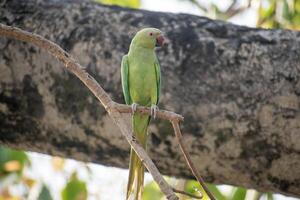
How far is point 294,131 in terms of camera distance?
1.91 m

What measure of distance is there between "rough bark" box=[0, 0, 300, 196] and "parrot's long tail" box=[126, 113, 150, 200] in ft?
0.53

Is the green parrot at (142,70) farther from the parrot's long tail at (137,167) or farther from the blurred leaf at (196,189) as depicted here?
the blurred leaf at (196,189)

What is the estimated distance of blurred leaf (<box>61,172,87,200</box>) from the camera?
2.76 metres

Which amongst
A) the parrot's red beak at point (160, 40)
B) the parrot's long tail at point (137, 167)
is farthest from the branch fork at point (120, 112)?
the parrot's red beak at point (160, 40)

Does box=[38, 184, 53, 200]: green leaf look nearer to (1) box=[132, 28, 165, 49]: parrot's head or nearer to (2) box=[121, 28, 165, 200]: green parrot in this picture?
(2) box=[121, 28, 165, 200]: green parrot

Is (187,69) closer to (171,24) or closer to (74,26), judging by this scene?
(171,24)

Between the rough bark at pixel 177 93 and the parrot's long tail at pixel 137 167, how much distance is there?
162 millimetres

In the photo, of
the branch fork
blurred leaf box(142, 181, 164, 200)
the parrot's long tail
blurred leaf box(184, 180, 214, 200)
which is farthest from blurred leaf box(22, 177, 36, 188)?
the branch fork

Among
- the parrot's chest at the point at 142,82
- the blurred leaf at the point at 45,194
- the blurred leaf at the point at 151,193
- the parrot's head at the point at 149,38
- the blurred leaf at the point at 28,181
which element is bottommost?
the blurred leaf at the point at 28,181

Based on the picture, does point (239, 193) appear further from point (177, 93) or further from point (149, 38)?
point (149, 38)

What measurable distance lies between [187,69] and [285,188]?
52 cm

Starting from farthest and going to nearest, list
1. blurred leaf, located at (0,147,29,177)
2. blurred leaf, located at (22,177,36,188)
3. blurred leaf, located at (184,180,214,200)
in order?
blurred leaf, located at (22,177,36,188) → blurred leaf, located at (0,147,29,177) → blurred leaf, located at (184,180,214,200)

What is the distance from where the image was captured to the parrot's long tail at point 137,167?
1.61 meters

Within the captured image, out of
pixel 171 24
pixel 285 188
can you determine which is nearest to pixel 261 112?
pixel 285 188
